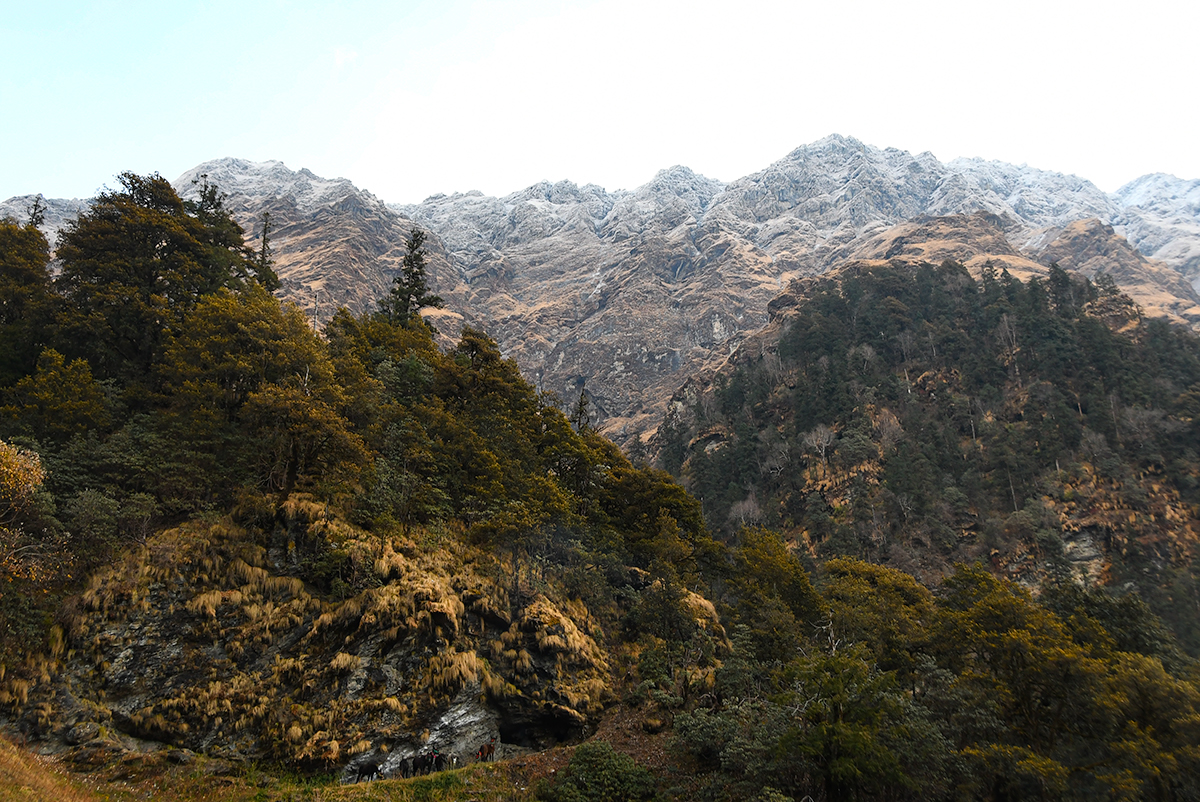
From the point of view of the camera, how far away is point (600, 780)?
15.2 meters

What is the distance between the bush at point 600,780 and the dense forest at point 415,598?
0.27 feet

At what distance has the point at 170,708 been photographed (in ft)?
45.7

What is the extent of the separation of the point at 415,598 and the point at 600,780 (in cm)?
718

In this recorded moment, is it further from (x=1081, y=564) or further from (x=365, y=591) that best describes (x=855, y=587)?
(x=1081, y=564)

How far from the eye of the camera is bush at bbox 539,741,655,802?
1483 centimetres

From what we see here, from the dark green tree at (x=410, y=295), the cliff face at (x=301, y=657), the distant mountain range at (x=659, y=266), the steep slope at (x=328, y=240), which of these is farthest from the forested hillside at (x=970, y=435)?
the steep slope at (x=328, y=240)

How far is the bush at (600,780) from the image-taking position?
584 inches

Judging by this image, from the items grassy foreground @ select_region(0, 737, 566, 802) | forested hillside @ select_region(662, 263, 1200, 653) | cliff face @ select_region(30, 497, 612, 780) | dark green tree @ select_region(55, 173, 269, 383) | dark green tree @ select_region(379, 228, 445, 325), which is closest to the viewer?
grassy foreground @ select_region(0, 737, 566, 802)

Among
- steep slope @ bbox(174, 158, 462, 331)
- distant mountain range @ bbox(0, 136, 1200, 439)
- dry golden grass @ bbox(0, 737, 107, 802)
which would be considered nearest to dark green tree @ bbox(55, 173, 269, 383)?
dry golden grass @ bbox(0, 737, 107, 802)

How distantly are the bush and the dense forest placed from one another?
83 millimetres

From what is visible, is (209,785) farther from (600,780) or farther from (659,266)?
(659,266)

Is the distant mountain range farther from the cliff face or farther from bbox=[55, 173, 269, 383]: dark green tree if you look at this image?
the cliff face

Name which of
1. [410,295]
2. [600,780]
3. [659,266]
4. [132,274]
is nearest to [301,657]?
[600,780]

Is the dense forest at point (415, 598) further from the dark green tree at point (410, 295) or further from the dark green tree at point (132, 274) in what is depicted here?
the dark green tree at point (410, 295)
